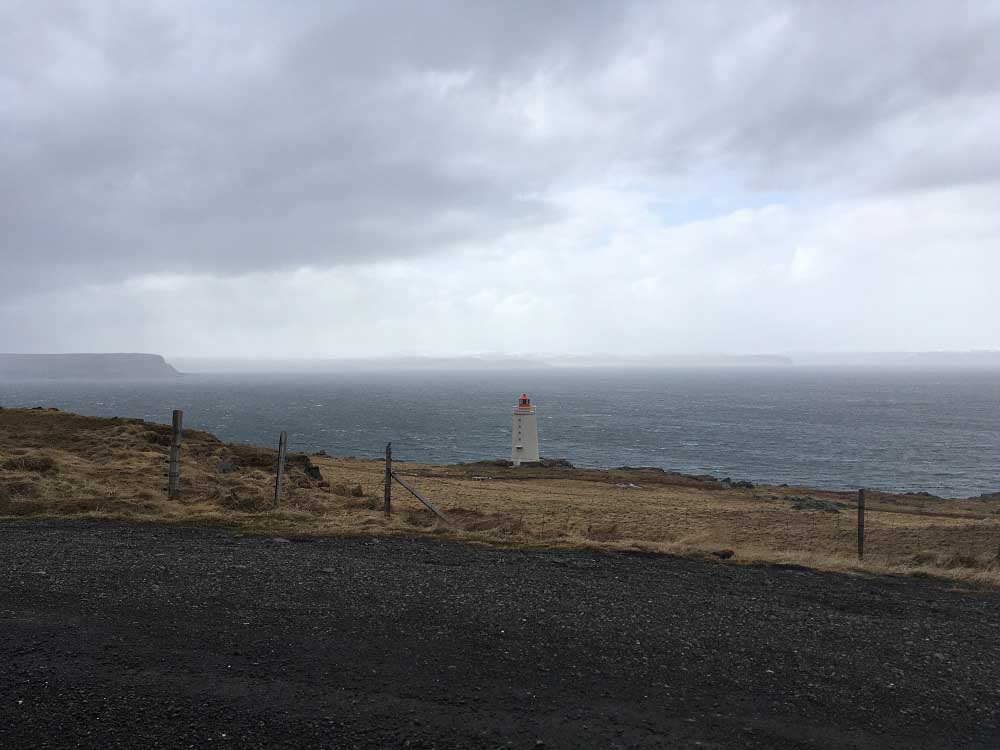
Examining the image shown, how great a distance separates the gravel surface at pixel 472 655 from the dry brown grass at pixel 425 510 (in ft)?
7.35

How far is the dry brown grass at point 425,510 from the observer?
37.1 feet

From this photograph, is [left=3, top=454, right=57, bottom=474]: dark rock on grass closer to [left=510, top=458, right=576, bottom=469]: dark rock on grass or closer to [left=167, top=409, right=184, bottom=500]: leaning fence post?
[left=167, top=409, right=184, bottom=500]: leaning fence post

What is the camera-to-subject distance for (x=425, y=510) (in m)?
15.2

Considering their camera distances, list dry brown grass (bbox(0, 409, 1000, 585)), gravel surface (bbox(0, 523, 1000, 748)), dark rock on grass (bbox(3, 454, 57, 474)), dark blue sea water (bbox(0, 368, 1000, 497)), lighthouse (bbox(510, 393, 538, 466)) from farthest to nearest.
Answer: dark blue sea water (bbox(0, 368, 1000, 497))
lighthouse (bbox(510, 393, 538, 466))
dark rock on grass (bbox(3, 454, 57, 474))
dry brown grass (bbox(0, 409, 1000, 585))
gravel surface (bbox(0, 523, 1000, 748))

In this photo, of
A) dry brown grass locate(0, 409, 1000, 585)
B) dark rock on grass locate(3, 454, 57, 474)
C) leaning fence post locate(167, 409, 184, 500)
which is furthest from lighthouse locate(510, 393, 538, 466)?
leaning fence post locate(167, 409, 184, 500)

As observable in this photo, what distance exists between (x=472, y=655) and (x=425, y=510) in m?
9.41

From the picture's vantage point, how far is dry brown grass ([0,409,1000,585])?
37.1 feet

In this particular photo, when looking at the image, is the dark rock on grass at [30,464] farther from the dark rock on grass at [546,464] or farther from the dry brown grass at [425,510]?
the dark rock on grass at [546,464]

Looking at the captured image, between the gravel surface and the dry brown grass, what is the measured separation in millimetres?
2241

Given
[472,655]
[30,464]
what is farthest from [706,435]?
[472,655]

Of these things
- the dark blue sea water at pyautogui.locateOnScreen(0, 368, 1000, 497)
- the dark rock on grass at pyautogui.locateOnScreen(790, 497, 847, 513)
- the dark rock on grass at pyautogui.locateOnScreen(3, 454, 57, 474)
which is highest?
the dark rock on grass at pyautogui.locateOnScreen(3, 454, 57, 474)

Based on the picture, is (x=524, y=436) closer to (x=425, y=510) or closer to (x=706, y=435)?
(x=425, y=510)

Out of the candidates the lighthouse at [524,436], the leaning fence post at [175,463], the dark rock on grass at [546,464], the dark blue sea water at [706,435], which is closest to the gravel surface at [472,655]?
the leaning fence post at [175,463]

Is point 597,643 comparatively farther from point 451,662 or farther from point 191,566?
point 191,566
